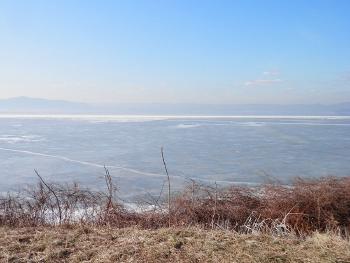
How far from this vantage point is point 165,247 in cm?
389

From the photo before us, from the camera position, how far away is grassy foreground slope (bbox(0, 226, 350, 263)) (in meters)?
3.65

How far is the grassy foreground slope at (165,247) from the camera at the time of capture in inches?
144

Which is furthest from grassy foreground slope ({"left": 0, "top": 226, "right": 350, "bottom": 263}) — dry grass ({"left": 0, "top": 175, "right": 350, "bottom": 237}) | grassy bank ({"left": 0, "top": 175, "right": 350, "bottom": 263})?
dry grass ({"left": 0, "top": 175, "right": 350, "bottom": 237})

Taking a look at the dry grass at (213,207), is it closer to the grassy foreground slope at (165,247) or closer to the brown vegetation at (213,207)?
the brown vegetation at (213,207)

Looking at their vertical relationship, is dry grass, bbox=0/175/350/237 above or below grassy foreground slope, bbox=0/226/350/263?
below

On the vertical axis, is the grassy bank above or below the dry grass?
above

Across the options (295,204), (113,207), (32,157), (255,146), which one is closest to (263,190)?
(295,204)

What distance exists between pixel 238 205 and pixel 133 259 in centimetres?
518

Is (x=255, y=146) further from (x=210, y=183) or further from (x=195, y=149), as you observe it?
(x=210, y=183)

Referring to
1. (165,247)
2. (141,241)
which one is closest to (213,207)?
Result: (141,241)

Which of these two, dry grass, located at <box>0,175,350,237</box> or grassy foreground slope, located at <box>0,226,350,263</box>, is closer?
grassy foreground slope, located at <box>0,226,350,263</box>

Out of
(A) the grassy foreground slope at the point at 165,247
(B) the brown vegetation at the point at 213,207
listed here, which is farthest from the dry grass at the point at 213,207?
(A) the grassy foreground slope at the point at 165,247

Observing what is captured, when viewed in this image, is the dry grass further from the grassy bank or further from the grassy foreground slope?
the grassy foreground slope

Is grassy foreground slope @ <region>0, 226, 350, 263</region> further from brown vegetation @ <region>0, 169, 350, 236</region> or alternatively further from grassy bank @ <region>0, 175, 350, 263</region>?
brown vegetation @ <region>0, 169, 350, 236</region>
